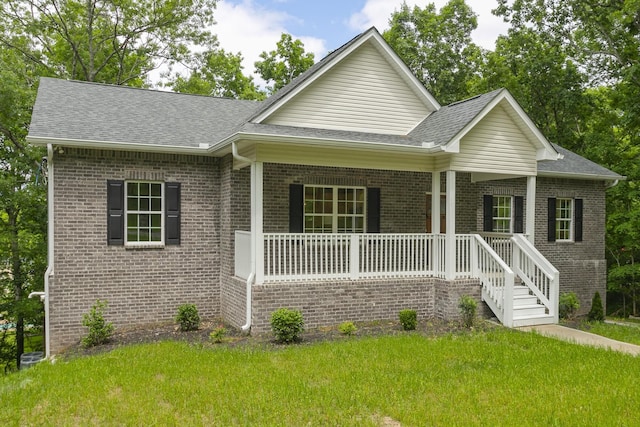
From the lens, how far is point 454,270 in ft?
37.3

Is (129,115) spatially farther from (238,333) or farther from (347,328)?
(347,328)

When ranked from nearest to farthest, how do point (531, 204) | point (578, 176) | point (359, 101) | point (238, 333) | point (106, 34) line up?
1. point (238, 333)
2. point (531, 204)
3. point (359, 101)
4. point (578, 176)
5. point (106, 34)

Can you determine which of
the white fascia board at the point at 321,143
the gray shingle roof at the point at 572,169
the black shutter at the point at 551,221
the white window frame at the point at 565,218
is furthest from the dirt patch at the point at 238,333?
the white window frame at the point at 565,218

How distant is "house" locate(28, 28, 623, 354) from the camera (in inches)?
409

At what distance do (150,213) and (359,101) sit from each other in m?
5.75

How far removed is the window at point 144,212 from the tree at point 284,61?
1908cm

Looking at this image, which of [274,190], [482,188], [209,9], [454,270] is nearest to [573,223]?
[482,188]

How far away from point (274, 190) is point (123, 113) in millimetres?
4361

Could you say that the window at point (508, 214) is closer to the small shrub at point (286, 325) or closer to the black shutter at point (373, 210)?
the black shutter at point (373, 210)

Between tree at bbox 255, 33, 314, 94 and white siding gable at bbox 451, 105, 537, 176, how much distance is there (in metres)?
19.4

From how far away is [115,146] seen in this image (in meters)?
10.3

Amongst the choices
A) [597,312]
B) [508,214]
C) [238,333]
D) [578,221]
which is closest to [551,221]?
[578,221]

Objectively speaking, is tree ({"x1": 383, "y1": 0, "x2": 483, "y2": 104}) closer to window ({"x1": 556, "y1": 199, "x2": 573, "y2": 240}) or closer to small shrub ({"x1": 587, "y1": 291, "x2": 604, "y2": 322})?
window ({"x1": 556, "y1": 199, "x2": 573, "y2": 240})

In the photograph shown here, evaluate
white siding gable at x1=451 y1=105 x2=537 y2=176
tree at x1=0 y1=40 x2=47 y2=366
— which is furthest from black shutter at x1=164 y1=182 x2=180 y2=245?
white siding gable at x1=451 y1=105 x2=537 y2=176
